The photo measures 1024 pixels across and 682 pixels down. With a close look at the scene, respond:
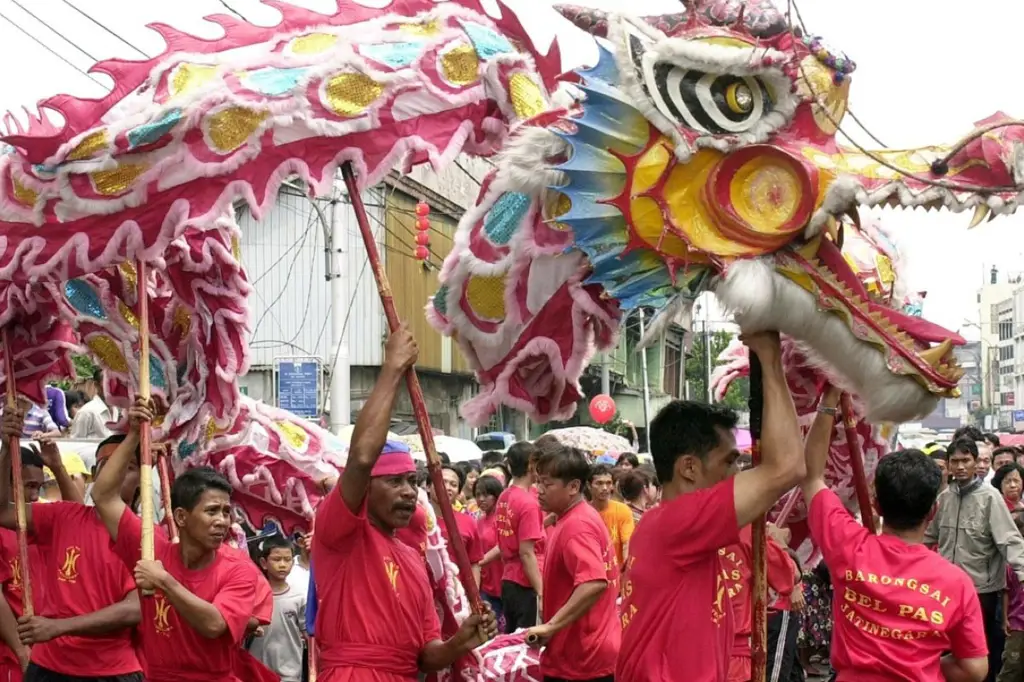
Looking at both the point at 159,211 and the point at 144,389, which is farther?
the point at 144,389

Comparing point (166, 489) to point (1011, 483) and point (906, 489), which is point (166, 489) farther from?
point (1011, 483)

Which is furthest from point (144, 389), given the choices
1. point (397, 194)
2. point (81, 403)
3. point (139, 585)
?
point (397, 194)

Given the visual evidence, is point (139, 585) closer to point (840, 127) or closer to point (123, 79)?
point (123, 79)

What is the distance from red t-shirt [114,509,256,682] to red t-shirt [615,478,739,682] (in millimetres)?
1480

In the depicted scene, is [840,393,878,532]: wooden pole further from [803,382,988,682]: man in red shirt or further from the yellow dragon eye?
the yellow dragon eye

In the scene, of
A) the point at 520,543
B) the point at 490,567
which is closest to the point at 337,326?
the point at 490,567

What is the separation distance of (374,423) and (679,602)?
1.01m

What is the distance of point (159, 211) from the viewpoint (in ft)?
15.2

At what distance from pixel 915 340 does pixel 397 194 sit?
15.7 metres

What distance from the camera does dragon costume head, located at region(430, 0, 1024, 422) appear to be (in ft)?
12.2

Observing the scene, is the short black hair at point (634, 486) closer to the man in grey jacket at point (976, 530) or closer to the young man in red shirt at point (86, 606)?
the man in grey jacket at point (976, 530)

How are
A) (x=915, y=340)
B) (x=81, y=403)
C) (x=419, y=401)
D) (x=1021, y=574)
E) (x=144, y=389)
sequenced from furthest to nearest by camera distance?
(x=81, y=403) → (x=1021, y=574) → (x=144, y=389) → (x=419, y=401) → (x=915, y=340)

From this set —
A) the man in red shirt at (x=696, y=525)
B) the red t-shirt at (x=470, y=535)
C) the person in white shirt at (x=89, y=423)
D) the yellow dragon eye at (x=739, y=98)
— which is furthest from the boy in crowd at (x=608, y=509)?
the yellow dragon eye at (x=739, y=98)

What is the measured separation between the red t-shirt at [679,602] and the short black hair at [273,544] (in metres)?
3.17
